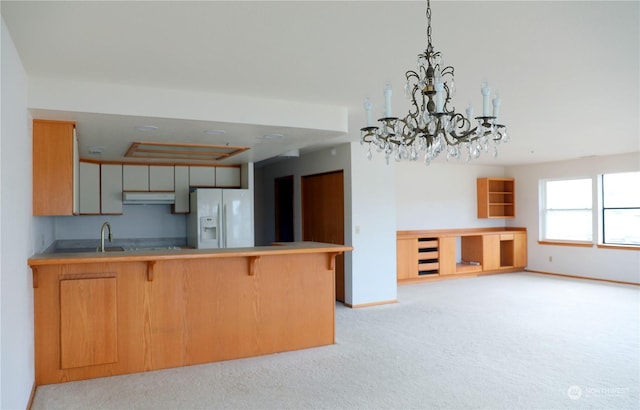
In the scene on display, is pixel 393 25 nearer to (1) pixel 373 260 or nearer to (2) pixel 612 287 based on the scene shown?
(1) pixel 373 260

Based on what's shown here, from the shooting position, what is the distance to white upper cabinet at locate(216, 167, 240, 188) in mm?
7215

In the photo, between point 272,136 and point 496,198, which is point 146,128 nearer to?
point 272,136

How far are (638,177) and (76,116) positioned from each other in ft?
27.6

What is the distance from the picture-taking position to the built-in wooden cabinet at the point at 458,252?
820 cm

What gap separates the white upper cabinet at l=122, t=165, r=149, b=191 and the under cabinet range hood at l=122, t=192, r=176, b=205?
6.9 inches

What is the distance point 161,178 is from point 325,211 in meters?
2.42

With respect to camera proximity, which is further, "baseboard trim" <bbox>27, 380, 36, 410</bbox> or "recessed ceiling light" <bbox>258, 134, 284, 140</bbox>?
"recessed ceiling light" <bbox>258, 134, 284, 140</bbox>

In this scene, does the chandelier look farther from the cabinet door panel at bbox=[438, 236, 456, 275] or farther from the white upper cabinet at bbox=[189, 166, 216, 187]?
the cabinet door panel at bbox=[438, 236, 456, 275]

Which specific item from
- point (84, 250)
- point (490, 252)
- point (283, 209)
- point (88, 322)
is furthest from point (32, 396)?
point (490, 252)

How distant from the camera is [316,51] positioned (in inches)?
116

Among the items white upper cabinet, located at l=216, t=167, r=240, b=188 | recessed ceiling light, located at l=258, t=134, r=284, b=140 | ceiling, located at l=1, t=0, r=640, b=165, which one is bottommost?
white upper cabinet, located at l=216, t=167, r=240, b=188

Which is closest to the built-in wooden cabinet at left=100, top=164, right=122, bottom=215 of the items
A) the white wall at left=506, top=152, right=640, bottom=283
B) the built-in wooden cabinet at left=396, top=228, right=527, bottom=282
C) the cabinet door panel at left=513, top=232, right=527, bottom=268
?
the built-in wooden cabinet at left=396, top=228, right=527, bottom=282

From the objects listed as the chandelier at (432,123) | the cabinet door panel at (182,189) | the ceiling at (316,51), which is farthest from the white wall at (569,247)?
the cabinet door panel at (182,189)

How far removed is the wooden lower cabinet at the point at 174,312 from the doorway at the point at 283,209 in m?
4.24
